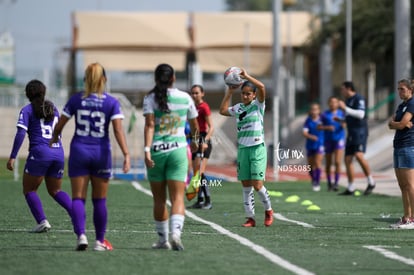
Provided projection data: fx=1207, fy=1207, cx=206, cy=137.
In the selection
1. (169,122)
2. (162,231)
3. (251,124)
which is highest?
(169,122)

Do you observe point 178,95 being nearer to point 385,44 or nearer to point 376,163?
point 376,163

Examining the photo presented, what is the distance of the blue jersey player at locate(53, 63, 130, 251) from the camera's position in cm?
1159

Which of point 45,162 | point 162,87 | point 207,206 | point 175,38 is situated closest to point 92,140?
point 162,87

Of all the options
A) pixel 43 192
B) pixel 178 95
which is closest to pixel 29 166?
pixel 178 95

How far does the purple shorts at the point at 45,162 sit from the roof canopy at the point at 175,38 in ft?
190

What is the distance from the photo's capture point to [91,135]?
1159 centimetres

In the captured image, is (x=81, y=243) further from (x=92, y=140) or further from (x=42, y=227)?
(x=42, y=227)

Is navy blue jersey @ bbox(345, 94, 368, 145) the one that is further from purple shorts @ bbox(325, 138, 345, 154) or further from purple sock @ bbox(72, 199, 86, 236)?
purple sock @ bbox(72, 199, 86, 236)

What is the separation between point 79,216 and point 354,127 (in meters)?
11.9

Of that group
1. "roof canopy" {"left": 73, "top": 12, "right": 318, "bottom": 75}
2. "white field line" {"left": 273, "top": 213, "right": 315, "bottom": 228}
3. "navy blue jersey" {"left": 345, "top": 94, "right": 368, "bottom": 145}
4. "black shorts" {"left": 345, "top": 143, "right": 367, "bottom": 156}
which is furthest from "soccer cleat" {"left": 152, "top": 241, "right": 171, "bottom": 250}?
"roof canopy" {"left": 73, "top": 12, "right": 318, "bottom": 75}

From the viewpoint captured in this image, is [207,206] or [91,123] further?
[207,206]

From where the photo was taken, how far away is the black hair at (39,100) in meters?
13.9

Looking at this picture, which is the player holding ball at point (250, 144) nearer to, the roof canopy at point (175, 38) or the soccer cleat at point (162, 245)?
the soccer cleat at point (162, 245)

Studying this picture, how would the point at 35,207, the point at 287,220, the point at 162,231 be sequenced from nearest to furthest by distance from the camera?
1. the point at 162,231
2. the point at 35,207
3. the point at 287,220
